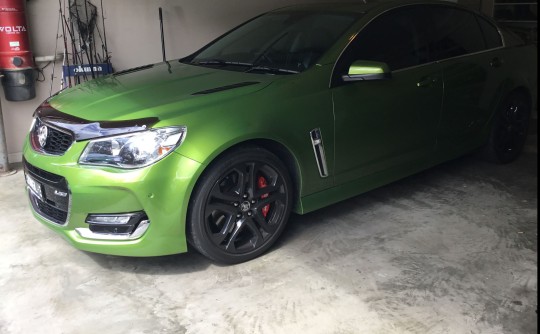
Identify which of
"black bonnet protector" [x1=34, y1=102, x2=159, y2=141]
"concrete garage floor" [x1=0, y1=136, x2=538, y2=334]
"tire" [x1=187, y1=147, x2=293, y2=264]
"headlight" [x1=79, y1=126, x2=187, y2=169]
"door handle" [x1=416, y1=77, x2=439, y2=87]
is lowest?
"concrete garage floor" [x1=0, y1=136, x2=538, y2=334]

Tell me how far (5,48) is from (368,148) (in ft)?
10.5

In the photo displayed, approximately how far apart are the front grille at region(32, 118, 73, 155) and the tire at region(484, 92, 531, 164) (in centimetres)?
333

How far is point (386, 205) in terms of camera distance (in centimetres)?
382

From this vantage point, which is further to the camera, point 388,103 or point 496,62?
point 496,62

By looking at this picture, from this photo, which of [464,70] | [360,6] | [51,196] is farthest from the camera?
[464,70]

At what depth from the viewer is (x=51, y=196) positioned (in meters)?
2.82

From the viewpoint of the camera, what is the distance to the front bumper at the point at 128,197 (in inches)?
102

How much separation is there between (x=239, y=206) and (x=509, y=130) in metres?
2.82

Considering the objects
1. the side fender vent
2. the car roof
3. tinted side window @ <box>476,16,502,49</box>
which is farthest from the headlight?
tinted side window @ <box>476,16,502,49</box>

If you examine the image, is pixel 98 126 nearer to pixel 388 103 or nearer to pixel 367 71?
pixel 367 71

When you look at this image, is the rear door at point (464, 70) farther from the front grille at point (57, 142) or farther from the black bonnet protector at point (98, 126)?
the front grille at point (57, 142)

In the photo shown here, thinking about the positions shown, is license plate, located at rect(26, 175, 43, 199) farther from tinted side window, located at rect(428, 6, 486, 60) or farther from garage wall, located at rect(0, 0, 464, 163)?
tinted side window, located at rect(428, 6, 486, 60)

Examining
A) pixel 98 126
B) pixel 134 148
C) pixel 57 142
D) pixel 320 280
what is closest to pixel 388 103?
pixel 320 280

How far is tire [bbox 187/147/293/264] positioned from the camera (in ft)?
9.03
